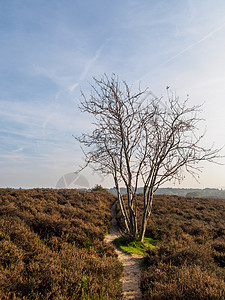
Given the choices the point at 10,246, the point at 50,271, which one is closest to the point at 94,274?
the point at 50,271

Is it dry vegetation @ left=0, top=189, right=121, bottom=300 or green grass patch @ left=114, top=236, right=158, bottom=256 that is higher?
dry vegetation @ left=0, top=189, right=121, bottom=300

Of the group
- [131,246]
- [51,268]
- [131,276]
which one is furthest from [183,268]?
[131,246]

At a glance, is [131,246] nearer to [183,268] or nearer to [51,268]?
[183,268]

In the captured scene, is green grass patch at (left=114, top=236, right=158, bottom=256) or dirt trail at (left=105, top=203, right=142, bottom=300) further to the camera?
green grass patch at (left=114, top=236, right=158, bottom=256)

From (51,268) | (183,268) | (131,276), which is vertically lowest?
(131,276)

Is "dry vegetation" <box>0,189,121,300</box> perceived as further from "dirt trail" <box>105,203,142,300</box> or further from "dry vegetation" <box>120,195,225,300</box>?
"dry vegetation" <box>120,195,225,300</box>

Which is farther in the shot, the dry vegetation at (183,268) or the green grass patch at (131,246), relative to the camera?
the green grass patch at (131,246)

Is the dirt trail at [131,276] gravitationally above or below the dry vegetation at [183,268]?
below

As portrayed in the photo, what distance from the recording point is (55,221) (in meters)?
7.90

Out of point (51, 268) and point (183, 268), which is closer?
point (51, 268)

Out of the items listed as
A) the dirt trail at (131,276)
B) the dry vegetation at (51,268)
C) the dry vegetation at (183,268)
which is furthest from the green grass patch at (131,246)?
the dry vegetation at (51,268)

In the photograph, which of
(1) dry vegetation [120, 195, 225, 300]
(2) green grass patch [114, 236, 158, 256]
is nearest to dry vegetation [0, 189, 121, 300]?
(1) dry vegetation [120, 195, 225, 300]

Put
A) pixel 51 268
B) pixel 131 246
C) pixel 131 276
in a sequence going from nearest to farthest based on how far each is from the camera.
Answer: pixel 51 268
pixel 131 276
pixel 131 246

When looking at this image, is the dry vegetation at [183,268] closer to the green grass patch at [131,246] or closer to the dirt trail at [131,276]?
the dirt trail at [131,276]
